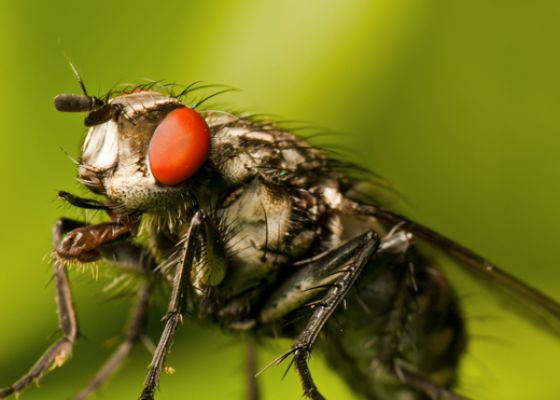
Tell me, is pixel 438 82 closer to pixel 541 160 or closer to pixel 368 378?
pixel 541 160

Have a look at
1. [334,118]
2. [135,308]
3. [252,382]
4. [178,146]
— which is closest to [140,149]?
[178,146]

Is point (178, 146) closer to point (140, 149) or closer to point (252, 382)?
point (140, 149)

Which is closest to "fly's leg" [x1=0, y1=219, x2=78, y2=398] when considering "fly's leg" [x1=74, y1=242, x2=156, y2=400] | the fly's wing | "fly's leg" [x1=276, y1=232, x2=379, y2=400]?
"fly's leg" [x1=74, y1=242, x2=156, y2=400]

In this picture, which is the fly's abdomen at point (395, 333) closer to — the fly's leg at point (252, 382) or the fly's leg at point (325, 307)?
the fly's leg at point (325, 307)

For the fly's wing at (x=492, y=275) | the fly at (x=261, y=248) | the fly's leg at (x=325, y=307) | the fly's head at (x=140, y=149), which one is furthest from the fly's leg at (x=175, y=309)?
the fly's wing at (x=492, y=275)

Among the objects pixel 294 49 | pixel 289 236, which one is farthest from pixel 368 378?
pixel 294 49

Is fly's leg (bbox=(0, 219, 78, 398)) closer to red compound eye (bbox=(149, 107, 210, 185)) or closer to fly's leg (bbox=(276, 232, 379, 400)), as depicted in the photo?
red compound eye (bbox=(149, 107, 210, 185))

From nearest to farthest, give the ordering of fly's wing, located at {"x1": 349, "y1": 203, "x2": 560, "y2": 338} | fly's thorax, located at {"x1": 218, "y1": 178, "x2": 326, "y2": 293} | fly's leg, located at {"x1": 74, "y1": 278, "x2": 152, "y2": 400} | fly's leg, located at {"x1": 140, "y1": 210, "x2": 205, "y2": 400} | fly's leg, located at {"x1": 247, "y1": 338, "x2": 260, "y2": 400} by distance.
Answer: fly's leg, located at {"x1": 140, "y1": 210, "x2": 205, "y2": 400} → fly's thorax, located at {"x1": 218, "y1": 178, "x2": 326, "y2": 293} → fly's wing, located at {"x1": 349, "y1": 203, "x2": 560, "y2": 338} → fly's leg, located at {"x1": 74, "y1": 278, "x2": 152, "y2": 400} → fly's leg, located at {"x1": 247, "y1": 338, "x2": 260, "y2": 400}
